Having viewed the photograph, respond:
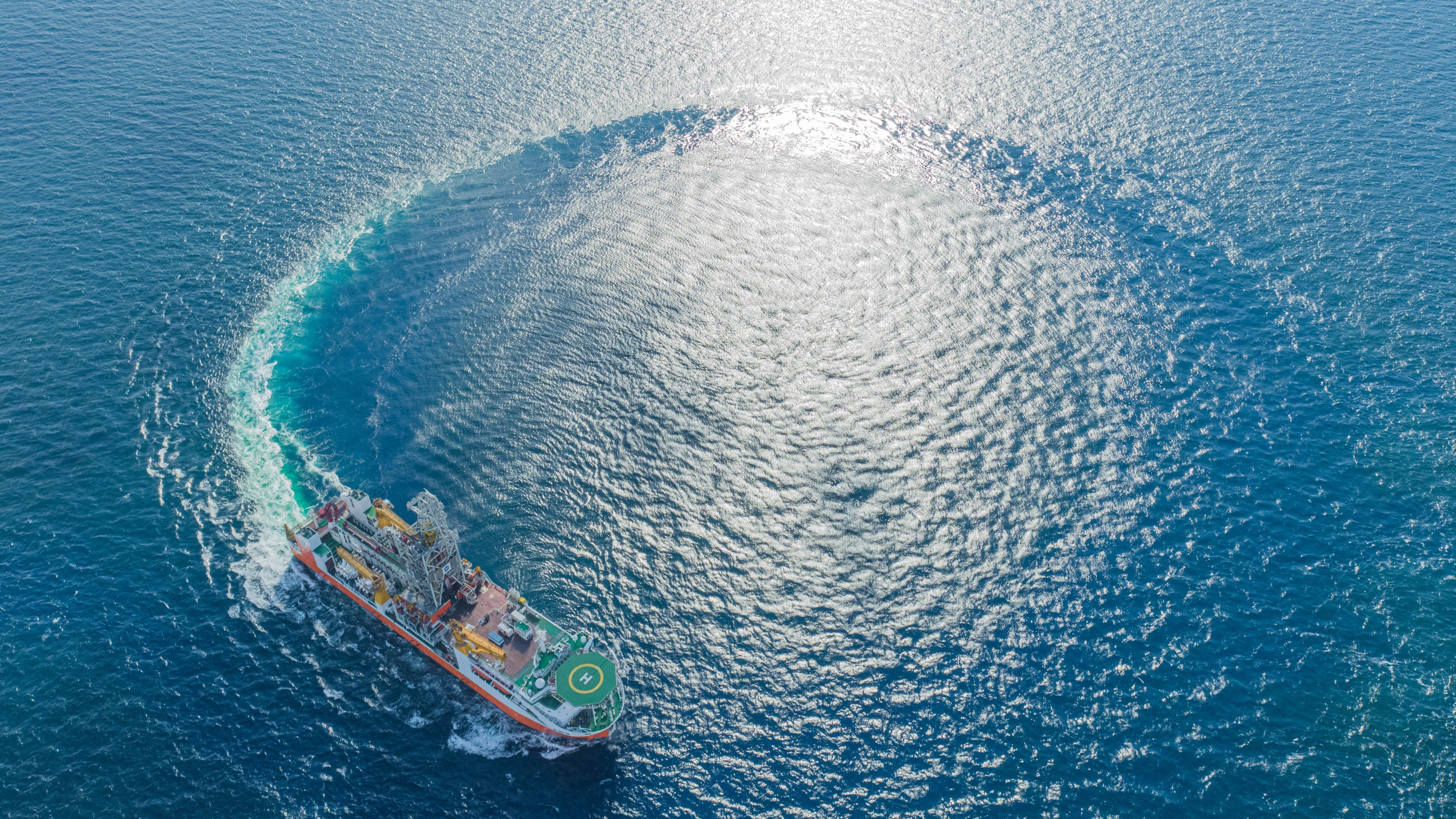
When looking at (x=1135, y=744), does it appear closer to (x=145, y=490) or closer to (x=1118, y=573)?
(x=1118, y=573)

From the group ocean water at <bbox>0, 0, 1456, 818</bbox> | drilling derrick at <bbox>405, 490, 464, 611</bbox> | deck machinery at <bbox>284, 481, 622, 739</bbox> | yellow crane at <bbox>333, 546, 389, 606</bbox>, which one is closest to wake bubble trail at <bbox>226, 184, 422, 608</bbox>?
ocean water at <bbox>0, 0, 1456, 818</bbox>

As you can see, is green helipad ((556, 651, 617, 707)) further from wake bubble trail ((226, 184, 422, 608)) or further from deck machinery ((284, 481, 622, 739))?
wake bubble trail ((226, 184, 422, 608))

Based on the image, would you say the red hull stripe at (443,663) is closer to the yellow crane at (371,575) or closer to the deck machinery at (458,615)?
the deck machinery at (458,615)

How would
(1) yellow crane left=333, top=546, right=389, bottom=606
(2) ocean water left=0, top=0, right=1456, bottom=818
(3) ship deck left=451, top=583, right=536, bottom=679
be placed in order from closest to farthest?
(2) ocean water left=0, top=0, right=1456, bottom=818, (3) ship deck left=451, top=583, right=536, bottom=679, (1) yellow crane left=333, top=546, right=389, bottom=606

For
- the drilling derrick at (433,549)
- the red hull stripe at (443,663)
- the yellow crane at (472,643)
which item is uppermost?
the drilling derrick at (433,549)

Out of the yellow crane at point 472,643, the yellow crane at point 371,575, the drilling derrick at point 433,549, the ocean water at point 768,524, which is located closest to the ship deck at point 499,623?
the yellow crane at point 472,643

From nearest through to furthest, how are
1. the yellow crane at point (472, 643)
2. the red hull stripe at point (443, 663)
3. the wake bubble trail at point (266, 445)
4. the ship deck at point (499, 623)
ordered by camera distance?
1. the red hull stripe at point (443, 663)
2. the ship deck at point (499, 623)
3. the yellow crane at point (472, 643)
4. the wake bubble trail at point (266, 445)
